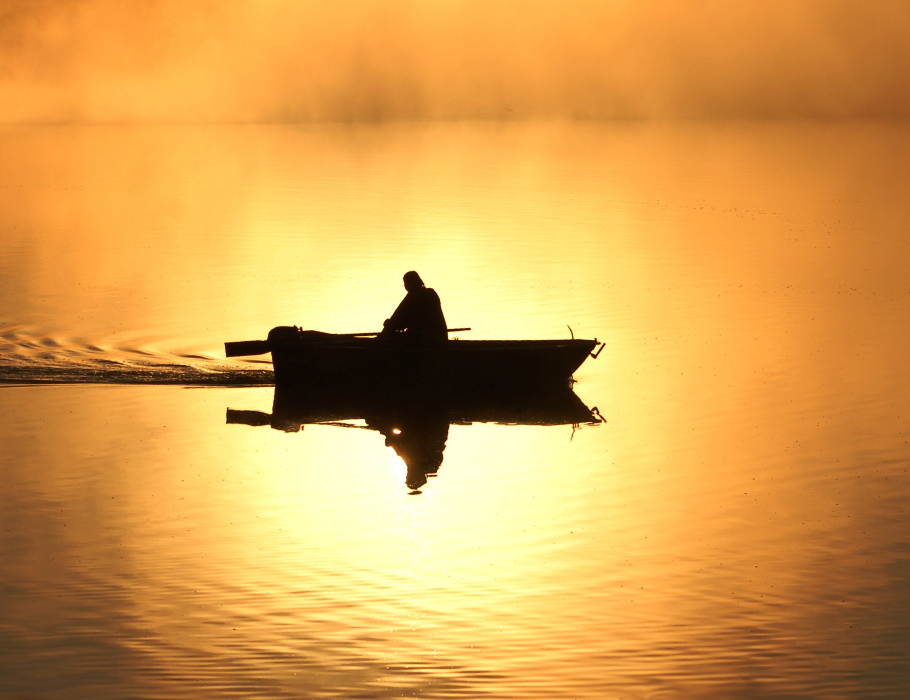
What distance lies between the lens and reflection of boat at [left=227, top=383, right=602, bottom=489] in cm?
1446

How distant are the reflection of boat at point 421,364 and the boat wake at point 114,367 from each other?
82cm

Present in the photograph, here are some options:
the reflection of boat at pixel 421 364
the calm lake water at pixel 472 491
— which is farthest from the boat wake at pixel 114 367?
the reflection of boat at pixel 421 364

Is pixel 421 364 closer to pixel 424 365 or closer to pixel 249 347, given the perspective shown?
pixel 424 365

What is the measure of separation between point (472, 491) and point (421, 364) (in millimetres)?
3523

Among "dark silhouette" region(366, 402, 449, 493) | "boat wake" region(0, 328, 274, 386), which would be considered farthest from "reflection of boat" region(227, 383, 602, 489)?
"boat wake" region(0, 328, 274, 386)

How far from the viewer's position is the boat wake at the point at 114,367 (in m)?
16.1

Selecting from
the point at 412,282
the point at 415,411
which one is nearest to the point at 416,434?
the point at 415,411

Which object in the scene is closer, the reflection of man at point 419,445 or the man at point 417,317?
the reflection of man at point 419,445

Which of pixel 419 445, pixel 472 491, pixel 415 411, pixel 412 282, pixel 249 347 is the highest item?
pixel 412 282

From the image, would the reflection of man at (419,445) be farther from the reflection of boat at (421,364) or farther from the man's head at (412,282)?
the man's head at (412,282)

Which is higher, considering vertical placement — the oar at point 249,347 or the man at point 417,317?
the man at point 417,317

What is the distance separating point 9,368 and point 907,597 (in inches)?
431

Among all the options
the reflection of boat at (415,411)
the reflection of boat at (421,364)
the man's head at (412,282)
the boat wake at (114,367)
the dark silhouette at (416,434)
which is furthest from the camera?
the boat wake at (114,367)

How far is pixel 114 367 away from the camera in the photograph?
1664 centimetres
